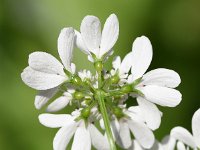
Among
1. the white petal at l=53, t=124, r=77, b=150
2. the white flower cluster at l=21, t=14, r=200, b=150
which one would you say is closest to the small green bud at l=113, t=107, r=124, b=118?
the white flower cluster at l=21, t=14, r=200, b=150

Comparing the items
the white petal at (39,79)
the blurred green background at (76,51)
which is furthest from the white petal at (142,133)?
the blurred green background at (76,51)

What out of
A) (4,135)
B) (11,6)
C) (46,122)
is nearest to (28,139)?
(4,135)

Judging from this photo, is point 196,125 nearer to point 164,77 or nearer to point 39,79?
point 164,77

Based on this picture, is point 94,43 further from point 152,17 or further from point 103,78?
point 152,17

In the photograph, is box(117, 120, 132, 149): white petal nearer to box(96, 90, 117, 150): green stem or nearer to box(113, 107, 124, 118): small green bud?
box(113, 107, 124, 118): small green bud

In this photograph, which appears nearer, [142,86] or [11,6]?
[142,86]

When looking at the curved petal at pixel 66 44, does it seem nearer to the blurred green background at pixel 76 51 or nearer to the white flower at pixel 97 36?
the white flower at pixel 97 36
